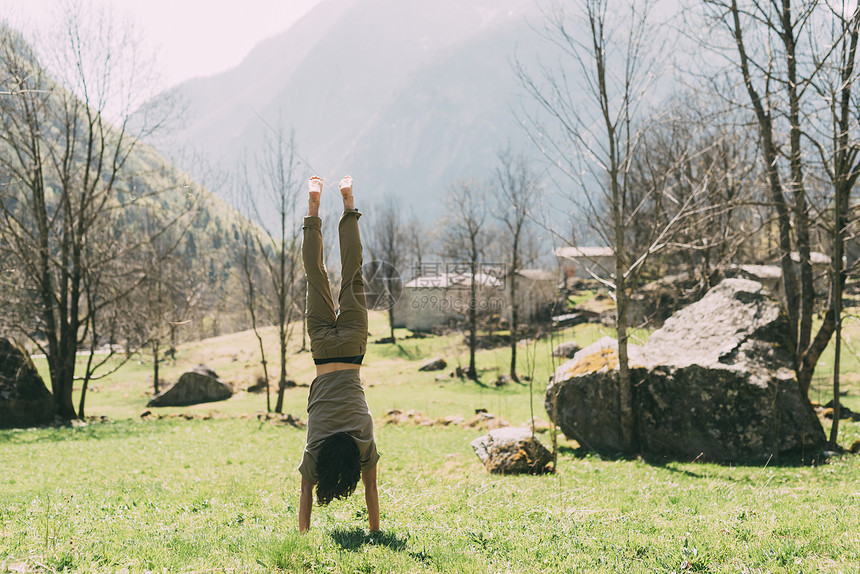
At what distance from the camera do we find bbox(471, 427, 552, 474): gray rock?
9.23 m

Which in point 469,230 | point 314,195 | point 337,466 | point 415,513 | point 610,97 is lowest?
point 415,513

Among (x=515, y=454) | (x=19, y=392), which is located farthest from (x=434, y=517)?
(x=19, y=392)

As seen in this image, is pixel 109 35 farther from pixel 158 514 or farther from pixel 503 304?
pixel 503 304

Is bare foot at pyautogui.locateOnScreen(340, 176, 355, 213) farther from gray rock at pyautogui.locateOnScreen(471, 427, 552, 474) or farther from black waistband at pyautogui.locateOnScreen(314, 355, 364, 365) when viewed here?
gray rock at pyautogui.locateOnScreen(471, 427, 552, 474)

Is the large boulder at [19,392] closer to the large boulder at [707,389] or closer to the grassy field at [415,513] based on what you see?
the grassy field at [415,513]

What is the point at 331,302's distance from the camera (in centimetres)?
456

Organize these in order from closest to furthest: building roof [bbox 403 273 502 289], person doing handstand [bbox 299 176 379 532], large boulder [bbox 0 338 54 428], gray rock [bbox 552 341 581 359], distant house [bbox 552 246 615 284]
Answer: person doing handstand [bbox 299 176 379 532]
distant house [bbox 552 246 615 284]
large boulder [bbox 0 338 54 428]
gray rock [bbox 552 341 581 359]
building roof [bbox 403 273 502 289]

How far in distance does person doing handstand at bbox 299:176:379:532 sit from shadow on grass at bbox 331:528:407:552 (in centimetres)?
13

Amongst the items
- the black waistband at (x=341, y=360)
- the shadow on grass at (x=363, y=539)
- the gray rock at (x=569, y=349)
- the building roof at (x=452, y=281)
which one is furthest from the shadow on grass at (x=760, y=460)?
the building roof at (x=452, y=281)

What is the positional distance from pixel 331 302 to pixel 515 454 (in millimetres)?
6066

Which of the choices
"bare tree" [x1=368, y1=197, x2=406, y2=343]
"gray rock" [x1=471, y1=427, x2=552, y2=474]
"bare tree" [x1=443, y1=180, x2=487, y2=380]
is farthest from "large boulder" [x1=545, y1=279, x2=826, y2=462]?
"bare tree" [x1=368, y1=197, x2=406, y2=343]

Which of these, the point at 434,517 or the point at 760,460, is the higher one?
the point at 434,517

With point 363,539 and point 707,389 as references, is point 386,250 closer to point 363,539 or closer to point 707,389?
point 707,389

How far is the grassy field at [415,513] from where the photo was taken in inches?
158
